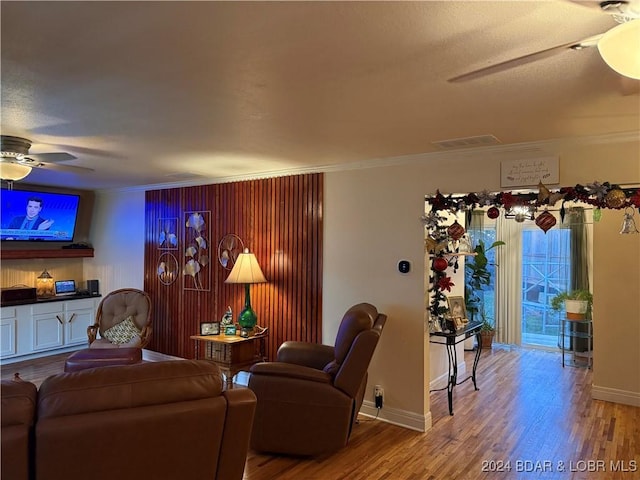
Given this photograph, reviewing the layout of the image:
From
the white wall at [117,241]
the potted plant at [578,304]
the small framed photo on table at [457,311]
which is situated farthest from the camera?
the white wall at [117,241]

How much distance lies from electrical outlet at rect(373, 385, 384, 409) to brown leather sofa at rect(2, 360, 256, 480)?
83.7 inches

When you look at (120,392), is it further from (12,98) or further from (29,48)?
(12,98)

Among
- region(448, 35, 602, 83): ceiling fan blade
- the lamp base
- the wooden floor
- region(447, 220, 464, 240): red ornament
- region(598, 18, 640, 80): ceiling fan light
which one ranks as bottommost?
the wooden floor

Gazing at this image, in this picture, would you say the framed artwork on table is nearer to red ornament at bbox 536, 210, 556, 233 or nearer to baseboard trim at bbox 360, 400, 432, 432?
baseboard trim at bbox 360, 400, 432, 432

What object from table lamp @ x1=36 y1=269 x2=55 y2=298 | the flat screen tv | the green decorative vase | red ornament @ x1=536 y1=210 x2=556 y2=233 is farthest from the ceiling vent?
table lamp @ x1=36 y1=269 x2=55 y2=298

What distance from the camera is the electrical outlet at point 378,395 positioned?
4023 millimetres

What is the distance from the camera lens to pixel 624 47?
1229 millimetres

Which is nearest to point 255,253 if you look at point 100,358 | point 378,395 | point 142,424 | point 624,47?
point 100,358

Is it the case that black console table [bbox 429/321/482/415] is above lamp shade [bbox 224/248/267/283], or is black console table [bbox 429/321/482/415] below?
below

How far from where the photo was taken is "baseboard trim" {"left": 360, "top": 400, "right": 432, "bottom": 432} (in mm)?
3795

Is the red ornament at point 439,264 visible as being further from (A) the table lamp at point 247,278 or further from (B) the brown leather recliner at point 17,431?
(B) the brown leather recliner at point 17,431

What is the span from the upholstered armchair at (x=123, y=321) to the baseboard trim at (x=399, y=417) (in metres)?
2.81

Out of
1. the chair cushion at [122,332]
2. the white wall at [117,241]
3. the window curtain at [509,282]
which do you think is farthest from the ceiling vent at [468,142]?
the white wall at [117,241]

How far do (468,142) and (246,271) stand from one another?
8.34ft
